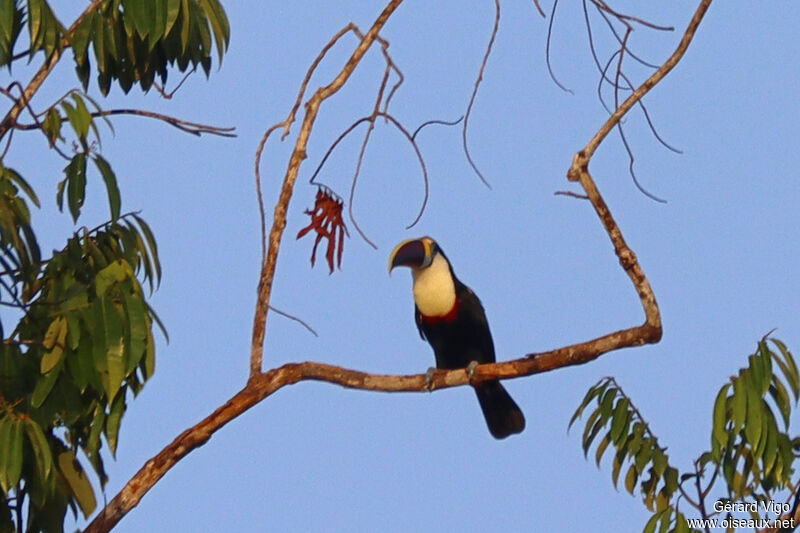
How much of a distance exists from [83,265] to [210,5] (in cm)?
103

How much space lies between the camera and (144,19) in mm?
3945

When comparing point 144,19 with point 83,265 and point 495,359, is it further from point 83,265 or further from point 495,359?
point 495,359

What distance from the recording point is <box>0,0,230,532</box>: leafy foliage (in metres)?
3.42

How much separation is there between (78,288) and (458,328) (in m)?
3.04

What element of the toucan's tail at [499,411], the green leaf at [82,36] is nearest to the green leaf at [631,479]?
the toucan's tail at [499,411]

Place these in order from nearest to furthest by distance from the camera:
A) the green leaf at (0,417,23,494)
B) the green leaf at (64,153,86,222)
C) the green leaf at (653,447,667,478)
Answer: the green leaf at (0,417,23,494)
the green leaf at (64,153,86,222)
the green leaf at (653,447,667,478)

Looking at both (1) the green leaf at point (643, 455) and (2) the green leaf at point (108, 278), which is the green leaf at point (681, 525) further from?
(2) the green leaf at point (108, 278)

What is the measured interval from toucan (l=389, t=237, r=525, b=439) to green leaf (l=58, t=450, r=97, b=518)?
2.65 m

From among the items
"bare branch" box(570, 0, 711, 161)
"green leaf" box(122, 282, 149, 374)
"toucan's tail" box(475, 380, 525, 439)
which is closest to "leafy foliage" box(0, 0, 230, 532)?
"green leaf" box(122, 282, 149, 374)

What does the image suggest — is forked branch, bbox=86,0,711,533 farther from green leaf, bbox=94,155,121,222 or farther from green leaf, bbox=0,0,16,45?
green leaf, bbox=0,0,16,45

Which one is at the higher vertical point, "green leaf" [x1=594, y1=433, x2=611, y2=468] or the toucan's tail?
the toucan's tail

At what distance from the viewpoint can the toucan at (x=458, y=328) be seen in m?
6.38

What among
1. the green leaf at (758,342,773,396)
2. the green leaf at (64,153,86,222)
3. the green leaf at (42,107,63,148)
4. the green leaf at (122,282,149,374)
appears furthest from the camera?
the green leaf at (64,153,86,222)

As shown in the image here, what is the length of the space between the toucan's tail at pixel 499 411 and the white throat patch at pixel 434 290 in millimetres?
469
